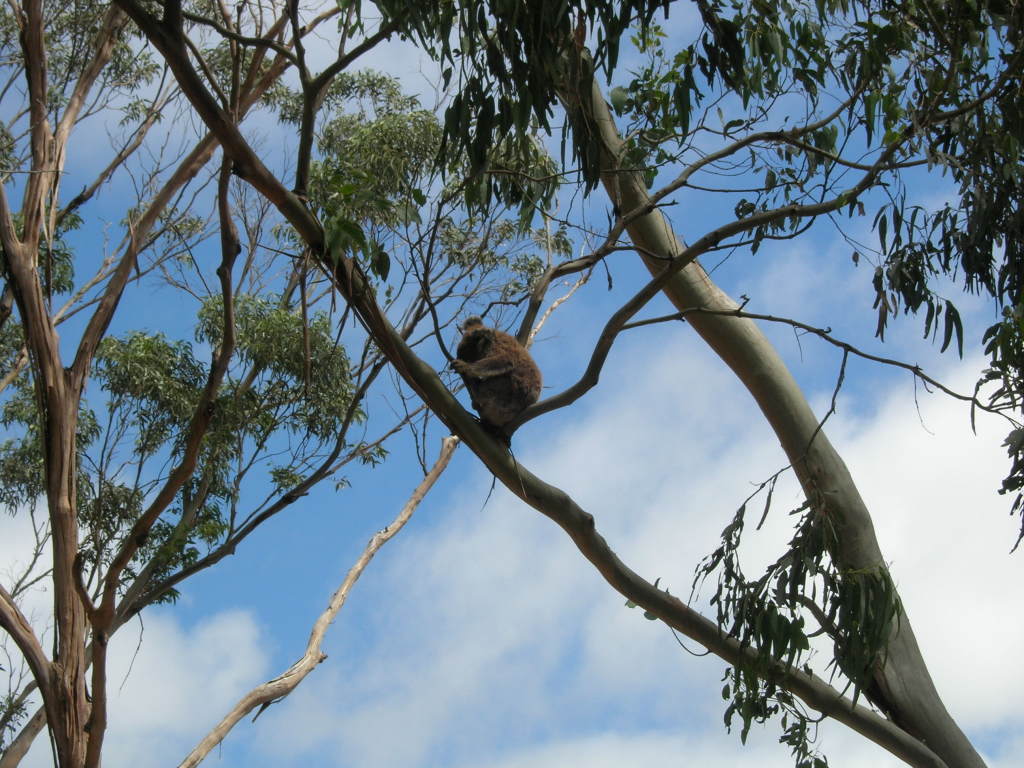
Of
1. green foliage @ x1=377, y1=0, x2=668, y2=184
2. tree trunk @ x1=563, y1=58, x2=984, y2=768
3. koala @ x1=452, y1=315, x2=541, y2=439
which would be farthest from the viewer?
tree trunk @ x1=563, y1=58, x2=984, y2=768

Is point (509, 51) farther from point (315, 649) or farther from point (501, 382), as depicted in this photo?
point (315, 649)

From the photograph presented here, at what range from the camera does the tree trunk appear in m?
5.30

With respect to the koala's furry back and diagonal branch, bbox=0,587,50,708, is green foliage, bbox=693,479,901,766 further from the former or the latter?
diagonal branch, bbox=0,587,50,708

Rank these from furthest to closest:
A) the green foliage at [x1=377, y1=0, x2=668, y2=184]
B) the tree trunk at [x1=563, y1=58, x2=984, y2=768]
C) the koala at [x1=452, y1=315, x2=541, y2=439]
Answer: the tree trunk at [x1=563, y1=58, x2=984, y2=768] < the koala at [x1=452, y1=315, x2=541, y2=439] < the green foliage at [x1=377, y1=0, x2=668, y2=184]

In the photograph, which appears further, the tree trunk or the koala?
the tree trunk

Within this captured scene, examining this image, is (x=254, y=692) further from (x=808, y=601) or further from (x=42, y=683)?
(x=808, y=601)

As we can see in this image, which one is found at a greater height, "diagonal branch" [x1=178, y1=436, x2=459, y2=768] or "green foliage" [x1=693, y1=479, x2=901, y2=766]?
"diagonal branch" [x1=178, y1=436, x2=459, y2=768]

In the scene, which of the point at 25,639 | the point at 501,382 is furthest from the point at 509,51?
the point at 25,639

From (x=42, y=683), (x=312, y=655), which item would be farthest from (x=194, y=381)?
(x=42, y=683)

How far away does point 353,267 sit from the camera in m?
3.64

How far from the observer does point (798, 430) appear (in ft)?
19.1

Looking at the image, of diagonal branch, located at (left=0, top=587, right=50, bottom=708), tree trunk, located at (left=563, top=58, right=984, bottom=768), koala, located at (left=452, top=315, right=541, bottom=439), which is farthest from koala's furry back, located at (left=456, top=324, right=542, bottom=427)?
diagonal branch, located at (left=0, top=587, right=50, bottom=708)

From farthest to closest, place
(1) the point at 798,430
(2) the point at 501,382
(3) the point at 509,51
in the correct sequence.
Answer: (1) the point at 798,430 → (2) the point at 501,382 → (3) the point at 509,51

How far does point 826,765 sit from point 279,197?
3.56m
